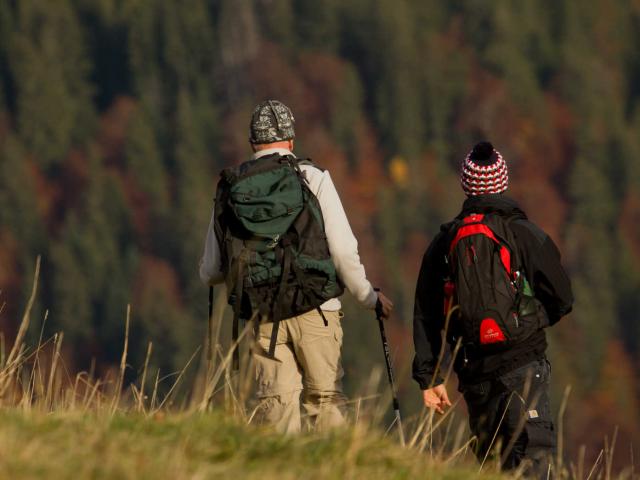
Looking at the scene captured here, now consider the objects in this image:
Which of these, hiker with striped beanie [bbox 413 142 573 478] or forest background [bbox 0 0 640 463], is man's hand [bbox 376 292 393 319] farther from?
forest background [bbox 0 0 640 463]

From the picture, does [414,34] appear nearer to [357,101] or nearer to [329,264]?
[357,101]

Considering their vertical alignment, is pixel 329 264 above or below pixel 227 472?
above

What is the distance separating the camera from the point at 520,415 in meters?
5.75

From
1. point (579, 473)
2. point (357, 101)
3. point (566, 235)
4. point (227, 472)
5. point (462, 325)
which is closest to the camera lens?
point (227, 472)

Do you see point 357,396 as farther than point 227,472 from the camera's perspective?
Yes

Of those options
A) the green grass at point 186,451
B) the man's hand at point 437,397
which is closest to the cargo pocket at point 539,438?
the man's hand at point 437,397

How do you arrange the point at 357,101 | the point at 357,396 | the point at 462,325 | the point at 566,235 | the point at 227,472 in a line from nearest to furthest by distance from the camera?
the point at 227,472 → the point at 357,396 → the point at 462,325 → the point at 566,235 → the point at 357,101

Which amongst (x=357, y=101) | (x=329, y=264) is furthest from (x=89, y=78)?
(x=329, y=264)

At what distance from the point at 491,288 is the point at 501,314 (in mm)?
99

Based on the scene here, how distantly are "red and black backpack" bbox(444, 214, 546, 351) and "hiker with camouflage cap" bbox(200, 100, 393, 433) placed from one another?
0.39m

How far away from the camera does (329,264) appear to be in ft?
19.5

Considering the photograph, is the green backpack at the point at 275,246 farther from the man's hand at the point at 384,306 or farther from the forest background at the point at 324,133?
the forest background at the point at 324,133

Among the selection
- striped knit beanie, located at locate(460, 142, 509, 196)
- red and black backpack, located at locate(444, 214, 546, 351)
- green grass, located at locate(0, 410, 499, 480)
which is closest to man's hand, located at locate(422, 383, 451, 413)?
red and black backpack, located at locate(444, 214, 546, 351)

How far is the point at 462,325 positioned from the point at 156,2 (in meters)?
101
